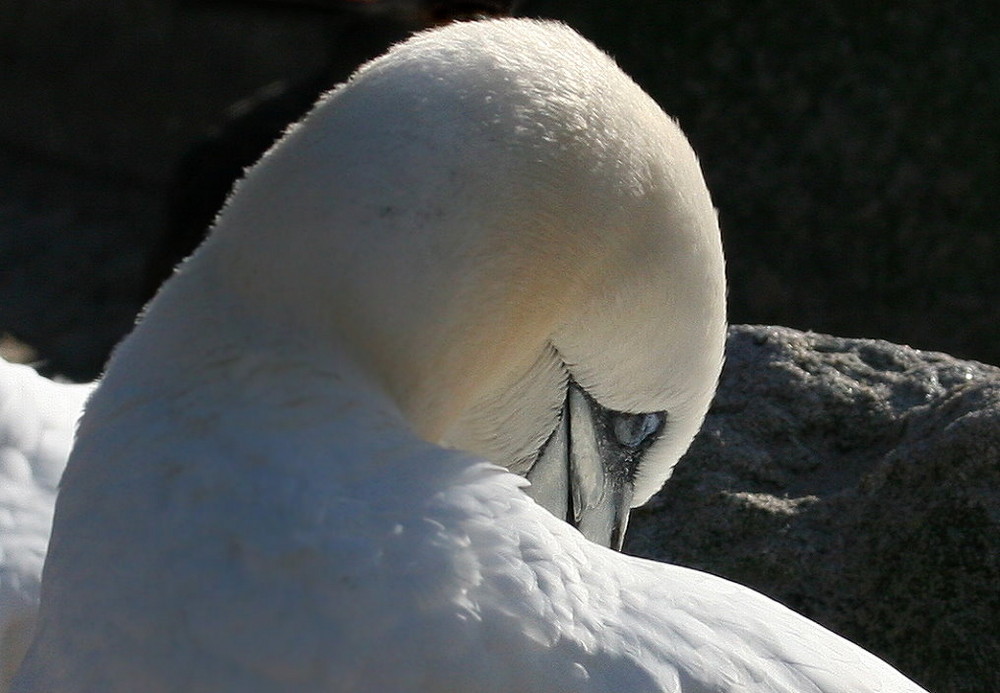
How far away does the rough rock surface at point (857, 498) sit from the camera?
2.59 metres

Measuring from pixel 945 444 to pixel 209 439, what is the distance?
1535 mm

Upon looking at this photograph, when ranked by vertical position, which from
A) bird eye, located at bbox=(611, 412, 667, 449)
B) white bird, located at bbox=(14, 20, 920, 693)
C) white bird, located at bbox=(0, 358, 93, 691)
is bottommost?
white bird, located at bbox=(0, 358, 93, 691)

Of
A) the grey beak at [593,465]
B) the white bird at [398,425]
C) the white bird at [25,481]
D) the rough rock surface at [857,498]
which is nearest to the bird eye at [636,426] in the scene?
the grey beak at [593,465]

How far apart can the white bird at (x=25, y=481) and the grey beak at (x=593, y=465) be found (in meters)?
0.79

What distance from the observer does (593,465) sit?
2203mm

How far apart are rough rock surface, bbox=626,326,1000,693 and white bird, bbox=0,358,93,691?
3.46 ft

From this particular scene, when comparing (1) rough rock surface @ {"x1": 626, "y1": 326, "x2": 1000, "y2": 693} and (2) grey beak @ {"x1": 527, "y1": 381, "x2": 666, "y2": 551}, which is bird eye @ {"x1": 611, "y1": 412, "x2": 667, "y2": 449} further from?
(1) rough rock surface @ {"x1": 626, "y1": 326, "x2": 1000, "y2": 693}

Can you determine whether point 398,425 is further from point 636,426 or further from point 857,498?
point 857,498

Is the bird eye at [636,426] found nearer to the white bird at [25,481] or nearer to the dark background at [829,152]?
the white bird at [25,481]

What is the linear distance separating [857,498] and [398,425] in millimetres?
1381

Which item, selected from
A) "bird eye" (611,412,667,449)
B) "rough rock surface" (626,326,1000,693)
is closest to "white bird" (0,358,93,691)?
"bird eye" (611,412,667,449)

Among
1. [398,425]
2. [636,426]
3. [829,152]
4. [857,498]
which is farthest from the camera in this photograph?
[829,152]

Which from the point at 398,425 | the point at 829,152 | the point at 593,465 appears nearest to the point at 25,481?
the point at 593,465

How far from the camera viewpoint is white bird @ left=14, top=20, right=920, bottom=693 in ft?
4.79
